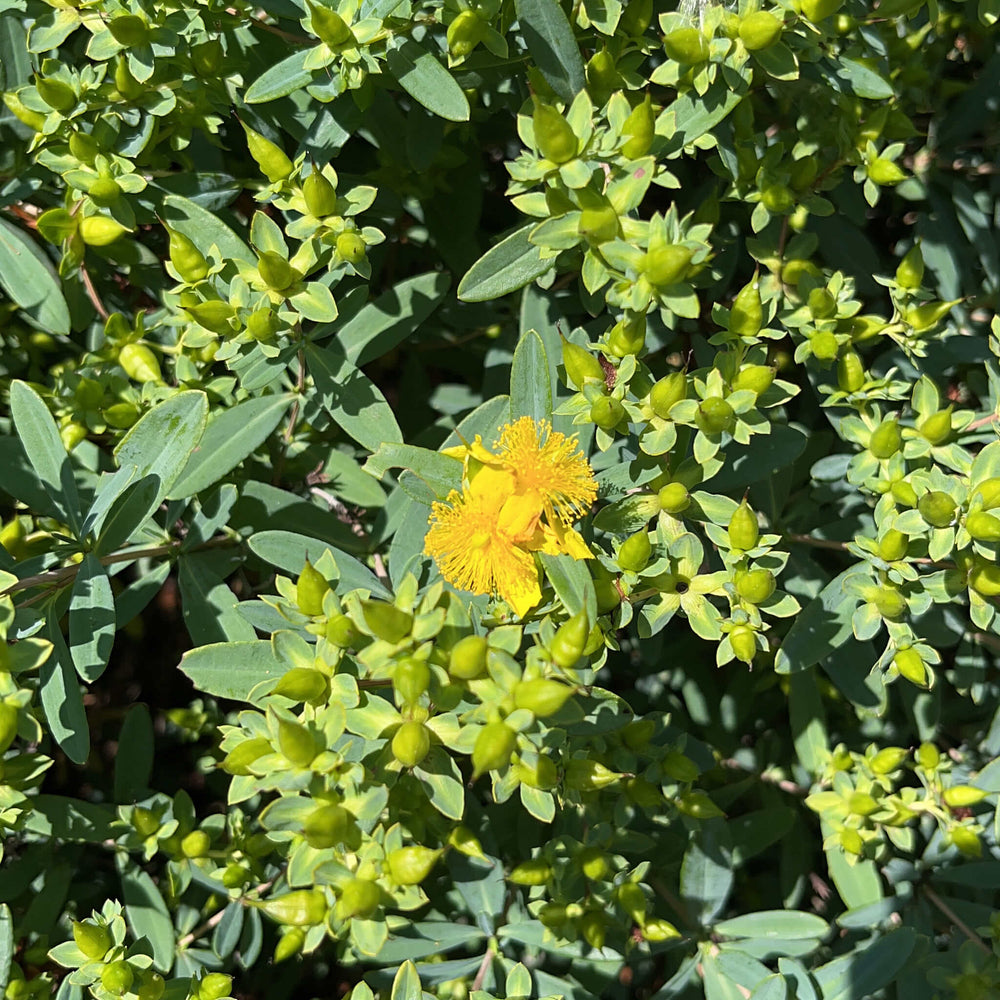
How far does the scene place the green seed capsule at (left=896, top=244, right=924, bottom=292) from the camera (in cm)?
175

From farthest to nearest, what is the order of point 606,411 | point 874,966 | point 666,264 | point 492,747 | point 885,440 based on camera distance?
point 874,966 < point 885,440 < point 606,411 < point 666,264 < point 492,747

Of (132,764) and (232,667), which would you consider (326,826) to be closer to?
(232,667)

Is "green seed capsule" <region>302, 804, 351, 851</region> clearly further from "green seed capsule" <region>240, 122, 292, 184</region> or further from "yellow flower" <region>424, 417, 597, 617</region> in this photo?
"green seed capsule" <region>240, 122, 292, 184</region>

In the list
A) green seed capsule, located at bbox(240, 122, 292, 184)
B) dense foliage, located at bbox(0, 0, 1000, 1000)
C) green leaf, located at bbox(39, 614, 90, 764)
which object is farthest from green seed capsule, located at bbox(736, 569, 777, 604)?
green leaf, located at bbox(39, 614, 90, 764)

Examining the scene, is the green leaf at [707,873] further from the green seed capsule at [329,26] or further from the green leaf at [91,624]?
the green seed capsule at [329,26]

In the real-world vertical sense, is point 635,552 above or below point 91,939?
above

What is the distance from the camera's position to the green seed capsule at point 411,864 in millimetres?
1249

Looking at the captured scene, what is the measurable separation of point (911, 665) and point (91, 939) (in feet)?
4.64

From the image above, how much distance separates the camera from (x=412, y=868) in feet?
4.10

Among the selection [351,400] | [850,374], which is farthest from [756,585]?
[351,400]

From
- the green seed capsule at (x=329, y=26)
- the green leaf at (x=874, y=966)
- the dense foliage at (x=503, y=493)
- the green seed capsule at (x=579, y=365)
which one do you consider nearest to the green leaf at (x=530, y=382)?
the dense foliage at (x=503, y=493)

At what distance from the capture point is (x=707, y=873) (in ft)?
6.51

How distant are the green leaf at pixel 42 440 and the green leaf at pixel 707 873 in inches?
55.3

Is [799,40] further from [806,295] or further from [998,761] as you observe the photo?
[998,761]
